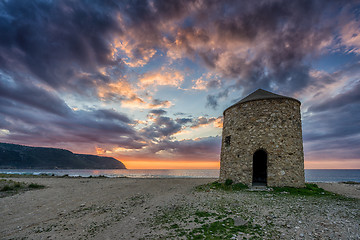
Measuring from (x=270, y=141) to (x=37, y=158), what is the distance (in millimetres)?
183442

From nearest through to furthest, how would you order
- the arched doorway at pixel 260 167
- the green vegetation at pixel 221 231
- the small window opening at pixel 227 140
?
1. the green vegetation at pixel 221 231
2. the small window opening at pixel 227 140
3. the arched doorway at pixel 260 167

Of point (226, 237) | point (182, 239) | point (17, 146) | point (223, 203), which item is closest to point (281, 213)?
point (223, 203)

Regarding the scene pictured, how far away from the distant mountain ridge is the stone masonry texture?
548 ft

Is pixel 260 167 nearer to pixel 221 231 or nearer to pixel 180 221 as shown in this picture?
pixel 180 221

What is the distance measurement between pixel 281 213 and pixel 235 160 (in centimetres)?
799

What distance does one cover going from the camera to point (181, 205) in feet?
30.3

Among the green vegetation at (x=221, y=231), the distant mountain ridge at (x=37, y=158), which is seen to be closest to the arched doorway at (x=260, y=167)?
the green vegetation at (x=221, y=231)

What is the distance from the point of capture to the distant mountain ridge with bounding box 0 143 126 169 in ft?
429

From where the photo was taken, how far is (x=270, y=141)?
1366 centimetres

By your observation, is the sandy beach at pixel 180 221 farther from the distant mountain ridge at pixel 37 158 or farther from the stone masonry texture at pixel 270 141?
the distant mountain ridge at pixel 37 158

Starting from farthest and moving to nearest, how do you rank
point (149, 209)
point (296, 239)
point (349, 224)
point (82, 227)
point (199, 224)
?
point (149, 209) → point (82, 227) → point (199, 224) → point (349, 224) → point (296, 239)

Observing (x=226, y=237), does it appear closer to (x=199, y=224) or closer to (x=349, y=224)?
(x=199, y=224)

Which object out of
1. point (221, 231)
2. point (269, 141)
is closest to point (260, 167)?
point (269, 141)

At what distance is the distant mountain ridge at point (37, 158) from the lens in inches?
5143
